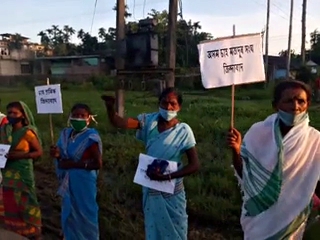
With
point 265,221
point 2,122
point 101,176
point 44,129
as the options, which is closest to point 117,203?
point 101,176

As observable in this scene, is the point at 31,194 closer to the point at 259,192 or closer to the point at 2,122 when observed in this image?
the point at 2,122

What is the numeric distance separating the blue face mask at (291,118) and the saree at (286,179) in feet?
0.07

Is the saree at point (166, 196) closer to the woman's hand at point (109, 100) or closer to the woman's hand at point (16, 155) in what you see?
the woman's hand at point (109, 100)

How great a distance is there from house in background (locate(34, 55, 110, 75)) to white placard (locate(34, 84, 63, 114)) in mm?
42248

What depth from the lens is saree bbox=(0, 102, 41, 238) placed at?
5.00 m

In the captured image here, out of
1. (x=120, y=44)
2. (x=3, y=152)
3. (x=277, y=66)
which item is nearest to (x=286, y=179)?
(x=3, y=152)

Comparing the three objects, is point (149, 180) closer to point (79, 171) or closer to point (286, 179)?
point (79, 171)

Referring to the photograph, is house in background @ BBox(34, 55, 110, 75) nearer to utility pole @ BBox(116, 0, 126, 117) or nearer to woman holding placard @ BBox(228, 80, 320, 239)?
utility pole @ BBox(116, 0, 126, 117)

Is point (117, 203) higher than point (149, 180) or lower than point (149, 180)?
lower

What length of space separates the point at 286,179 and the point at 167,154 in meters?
1.35

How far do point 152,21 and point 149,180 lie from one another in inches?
162

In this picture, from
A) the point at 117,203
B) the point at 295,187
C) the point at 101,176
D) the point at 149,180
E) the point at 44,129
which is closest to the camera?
the point at 295,187

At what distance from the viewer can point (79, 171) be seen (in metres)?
4.66

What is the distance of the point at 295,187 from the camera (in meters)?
2.84
